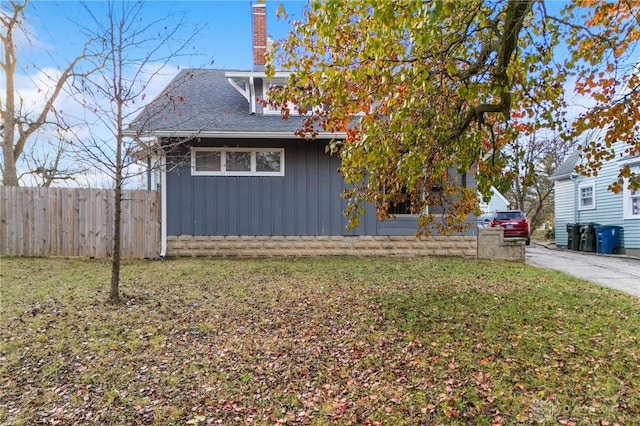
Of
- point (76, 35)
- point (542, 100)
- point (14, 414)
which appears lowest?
point (14, 414)

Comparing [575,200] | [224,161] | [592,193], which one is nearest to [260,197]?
[224,161]

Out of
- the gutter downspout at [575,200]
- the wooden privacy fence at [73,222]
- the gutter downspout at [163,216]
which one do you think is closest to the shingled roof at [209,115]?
the gutter downspout at [163,216]

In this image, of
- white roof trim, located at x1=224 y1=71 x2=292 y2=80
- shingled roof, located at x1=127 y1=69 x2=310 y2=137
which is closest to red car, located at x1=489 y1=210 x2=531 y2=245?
shingled roof, located at x1=127 y1=69 x2=310 y2=137

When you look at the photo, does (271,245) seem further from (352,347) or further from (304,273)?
(352,347)

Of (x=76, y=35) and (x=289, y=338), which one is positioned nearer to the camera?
(x=289, y=338)

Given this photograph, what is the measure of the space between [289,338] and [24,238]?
8117 mm

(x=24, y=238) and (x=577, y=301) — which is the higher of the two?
(x=24, y=238)

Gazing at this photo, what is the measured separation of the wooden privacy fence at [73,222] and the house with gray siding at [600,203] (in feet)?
39.2

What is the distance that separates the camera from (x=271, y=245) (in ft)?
33.2

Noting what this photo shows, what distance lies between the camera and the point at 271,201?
10125mm

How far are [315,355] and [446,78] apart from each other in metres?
3.45

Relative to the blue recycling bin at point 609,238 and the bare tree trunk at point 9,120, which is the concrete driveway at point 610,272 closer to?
the blue recycling bin at point 609,238

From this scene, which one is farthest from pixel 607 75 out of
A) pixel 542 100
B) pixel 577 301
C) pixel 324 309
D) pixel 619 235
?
pixel 619 235

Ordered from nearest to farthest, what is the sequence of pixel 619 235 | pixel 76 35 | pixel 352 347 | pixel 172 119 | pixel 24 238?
1. pixel 352 347
2. pixel 76 35
3. pixel 24 238
4. pixel 172 119
5. pixel 619 235
